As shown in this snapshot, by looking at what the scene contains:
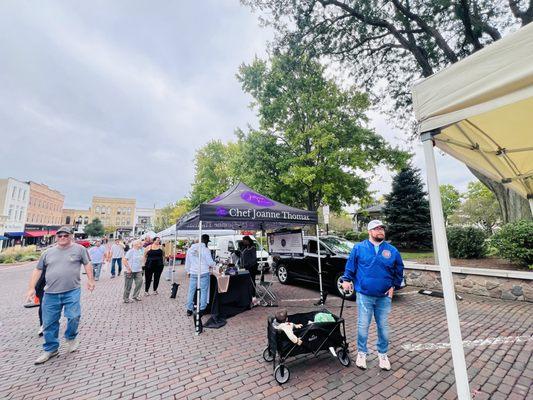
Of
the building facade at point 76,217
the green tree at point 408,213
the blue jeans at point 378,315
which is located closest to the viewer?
the blue jeans at point 378,315

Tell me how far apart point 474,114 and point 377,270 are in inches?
83.7

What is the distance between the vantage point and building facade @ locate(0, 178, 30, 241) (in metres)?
38.7

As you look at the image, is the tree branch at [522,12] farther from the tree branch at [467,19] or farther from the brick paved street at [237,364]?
the brick paved street at [237,364]

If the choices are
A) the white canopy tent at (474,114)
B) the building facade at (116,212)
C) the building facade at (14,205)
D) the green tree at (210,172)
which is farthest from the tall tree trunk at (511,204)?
the building facade at (116,212)

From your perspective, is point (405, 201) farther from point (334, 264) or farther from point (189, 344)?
point (189, 344)

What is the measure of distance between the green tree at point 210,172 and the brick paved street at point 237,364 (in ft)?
70.1

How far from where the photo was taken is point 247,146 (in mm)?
15539

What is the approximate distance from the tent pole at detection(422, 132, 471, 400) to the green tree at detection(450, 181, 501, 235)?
104 feet

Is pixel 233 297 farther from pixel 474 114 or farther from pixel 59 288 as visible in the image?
pixel 474 114

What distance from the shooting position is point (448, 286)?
2133 millimetres

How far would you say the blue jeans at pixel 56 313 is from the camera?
3979 millimetres

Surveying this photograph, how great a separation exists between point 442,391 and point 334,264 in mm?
4751

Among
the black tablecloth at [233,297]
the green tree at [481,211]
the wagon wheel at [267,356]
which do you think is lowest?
the wagon wheel at [267,356]

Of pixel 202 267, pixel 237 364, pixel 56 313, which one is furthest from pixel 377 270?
pixel 56 313
